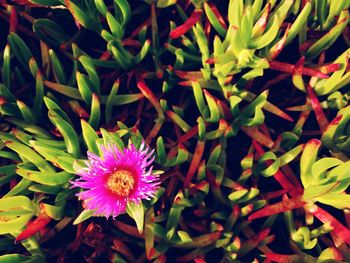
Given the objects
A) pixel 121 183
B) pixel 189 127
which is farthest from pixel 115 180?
pixel 189 127

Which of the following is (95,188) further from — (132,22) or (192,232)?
(132,22)

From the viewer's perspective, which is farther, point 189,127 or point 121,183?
point 189,127

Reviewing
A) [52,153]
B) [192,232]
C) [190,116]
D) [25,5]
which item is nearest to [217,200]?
[192,232]

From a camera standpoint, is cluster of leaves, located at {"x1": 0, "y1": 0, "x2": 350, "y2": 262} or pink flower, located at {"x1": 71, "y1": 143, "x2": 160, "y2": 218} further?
cluster of leaves, located at {"x1": 0, "y1": 0, "x2": 350, "y2": 262}

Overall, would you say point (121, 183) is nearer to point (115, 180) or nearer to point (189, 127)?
point (115, 180)
